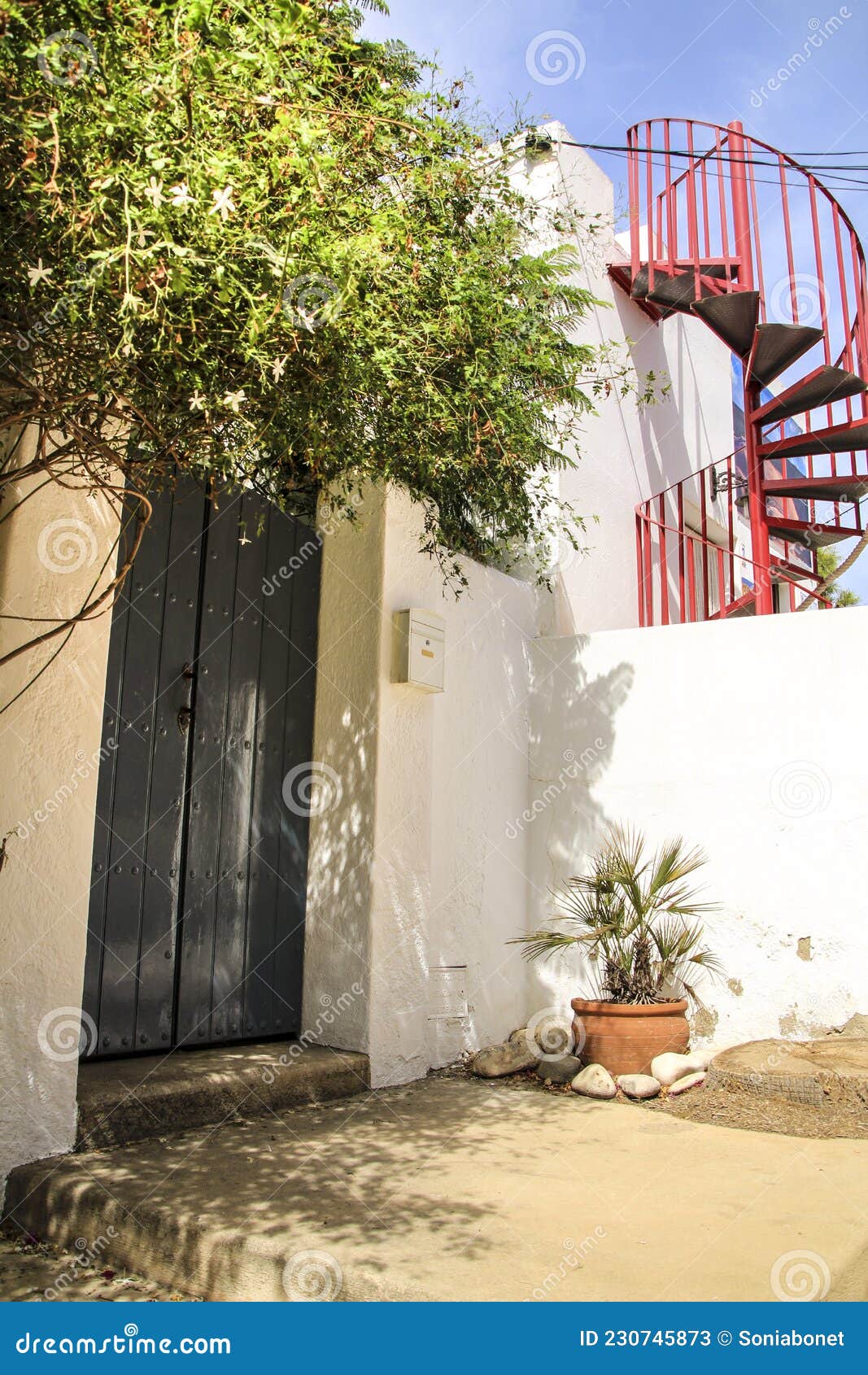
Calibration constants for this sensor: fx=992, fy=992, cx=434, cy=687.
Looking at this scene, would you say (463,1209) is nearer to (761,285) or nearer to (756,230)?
(761,285)

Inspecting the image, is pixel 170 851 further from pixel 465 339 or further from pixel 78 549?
pixel 465 339

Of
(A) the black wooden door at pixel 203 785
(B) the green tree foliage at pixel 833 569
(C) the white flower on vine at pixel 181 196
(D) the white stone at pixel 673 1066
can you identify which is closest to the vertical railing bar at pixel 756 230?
(A) the black wooden door at pixel 203 785

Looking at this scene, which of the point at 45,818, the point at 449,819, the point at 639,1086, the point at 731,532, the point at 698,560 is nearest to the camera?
the point at 45,818

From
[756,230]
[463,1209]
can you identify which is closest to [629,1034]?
[463,1209]

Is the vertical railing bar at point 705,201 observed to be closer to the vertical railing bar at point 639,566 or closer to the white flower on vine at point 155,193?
the vertical railing bar at point 639,566

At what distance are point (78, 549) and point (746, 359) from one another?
17.2 feet

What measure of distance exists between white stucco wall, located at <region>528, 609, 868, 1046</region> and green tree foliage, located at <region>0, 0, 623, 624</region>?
2.25m

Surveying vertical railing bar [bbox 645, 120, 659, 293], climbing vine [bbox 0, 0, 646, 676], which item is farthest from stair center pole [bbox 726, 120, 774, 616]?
climbing vine [bbox 0, 0, 646, 676]

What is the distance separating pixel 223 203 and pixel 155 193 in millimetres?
136

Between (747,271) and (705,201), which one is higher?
(705,201)

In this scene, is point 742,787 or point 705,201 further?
point 705,201

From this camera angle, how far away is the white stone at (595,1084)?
14.0 ft

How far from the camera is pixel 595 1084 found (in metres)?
4.29
